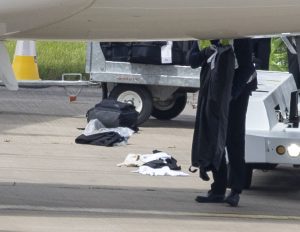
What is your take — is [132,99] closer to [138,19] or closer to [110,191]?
[110,191]

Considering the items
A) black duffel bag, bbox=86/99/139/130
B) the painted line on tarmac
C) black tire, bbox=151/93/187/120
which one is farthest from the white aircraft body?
black tire, bbox=151/93/187/120

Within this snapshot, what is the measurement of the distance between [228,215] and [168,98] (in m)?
7.14

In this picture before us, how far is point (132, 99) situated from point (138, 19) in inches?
320

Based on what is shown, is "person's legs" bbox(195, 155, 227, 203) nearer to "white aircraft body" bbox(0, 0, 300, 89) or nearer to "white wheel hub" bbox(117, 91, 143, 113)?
"white aircraft body" bbox(0, 0, 300, 89)

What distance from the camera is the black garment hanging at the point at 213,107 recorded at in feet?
29.0

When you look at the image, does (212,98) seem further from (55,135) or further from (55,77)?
(55,77)

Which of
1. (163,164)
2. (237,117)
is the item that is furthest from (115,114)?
(237,117)

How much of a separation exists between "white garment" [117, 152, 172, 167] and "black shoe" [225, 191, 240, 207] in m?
2.16

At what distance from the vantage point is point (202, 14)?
7348 millimetres

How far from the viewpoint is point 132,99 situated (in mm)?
15445

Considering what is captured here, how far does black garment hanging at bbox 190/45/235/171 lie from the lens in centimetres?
884

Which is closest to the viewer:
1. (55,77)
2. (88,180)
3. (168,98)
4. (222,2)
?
(222,2)

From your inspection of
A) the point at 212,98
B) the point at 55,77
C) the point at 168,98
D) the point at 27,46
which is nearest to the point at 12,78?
the point at 212,98

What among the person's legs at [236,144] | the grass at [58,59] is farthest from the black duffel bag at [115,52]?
the grass at [58,59]
